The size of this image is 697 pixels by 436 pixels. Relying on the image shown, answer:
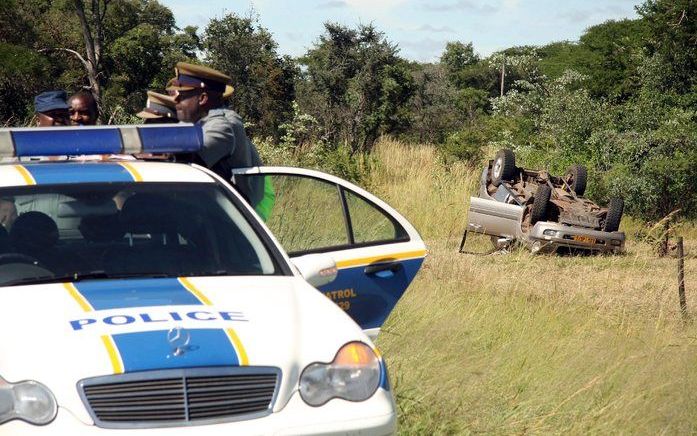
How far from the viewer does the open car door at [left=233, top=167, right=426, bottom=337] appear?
5.80 m

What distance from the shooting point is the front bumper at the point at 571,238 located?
54.3ft

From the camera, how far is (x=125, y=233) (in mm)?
4762

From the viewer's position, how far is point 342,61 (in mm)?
36062

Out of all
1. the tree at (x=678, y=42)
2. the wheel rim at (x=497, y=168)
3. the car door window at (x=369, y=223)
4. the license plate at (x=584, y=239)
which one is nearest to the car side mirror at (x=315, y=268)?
the car door window at (x=369, y=223)

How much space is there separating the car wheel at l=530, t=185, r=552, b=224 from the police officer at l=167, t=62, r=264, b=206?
10.6m

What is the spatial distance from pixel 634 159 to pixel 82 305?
18.5m

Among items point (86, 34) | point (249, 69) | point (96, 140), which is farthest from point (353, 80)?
point (96, 140)

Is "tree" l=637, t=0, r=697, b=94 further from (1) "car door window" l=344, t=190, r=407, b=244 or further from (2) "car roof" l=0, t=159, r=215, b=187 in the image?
(2) "car roof" l=0, t=159, r=215, b=187

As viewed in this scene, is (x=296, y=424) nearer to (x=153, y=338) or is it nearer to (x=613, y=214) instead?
(x=153, y=338)

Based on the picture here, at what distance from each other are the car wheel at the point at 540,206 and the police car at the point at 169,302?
11279 mm

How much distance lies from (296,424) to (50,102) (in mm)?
5062

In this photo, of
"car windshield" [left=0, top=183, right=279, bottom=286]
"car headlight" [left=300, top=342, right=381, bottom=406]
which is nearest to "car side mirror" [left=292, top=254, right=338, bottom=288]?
"car windshield" [left=0, top=183, right=279, bottom=286]

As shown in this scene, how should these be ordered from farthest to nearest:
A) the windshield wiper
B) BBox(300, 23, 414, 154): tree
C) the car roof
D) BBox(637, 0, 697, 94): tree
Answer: BBox(300, 23, 414, 154): tree
BBox(637, 0, 697, 94): tree
the car roof
the windshield wiper

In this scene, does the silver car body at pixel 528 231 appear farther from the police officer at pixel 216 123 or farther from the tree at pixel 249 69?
the tree at pixel 249 69
